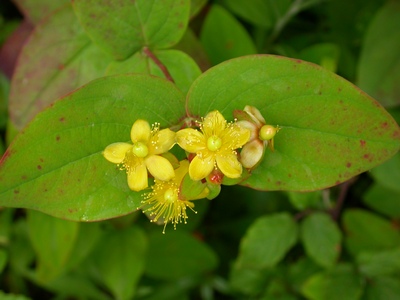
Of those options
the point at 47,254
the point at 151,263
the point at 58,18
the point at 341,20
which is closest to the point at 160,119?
the point at 58,18

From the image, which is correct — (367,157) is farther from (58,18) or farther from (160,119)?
(58,18)

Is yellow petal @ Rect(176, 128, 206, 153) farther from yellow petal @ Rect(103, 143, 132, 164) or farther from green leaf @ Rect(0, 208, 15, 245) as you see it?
green leaf @ Rect(0, 208, 15, 245)

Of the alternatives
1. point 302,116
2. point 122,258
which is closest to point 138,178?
point 302,116

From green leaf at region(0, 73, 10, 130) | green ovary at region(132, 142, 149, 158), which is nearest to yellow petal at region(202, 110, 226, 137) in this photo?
green ovary at region(132, 142, 149, 158)

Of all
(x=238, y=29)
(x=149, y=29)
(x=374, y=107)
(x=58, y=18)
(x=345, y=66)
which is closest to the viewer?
(x=374, y=107)

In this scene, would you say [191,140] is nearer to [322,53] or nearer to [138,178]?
[138,178]

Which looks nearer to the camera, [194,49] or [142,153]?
[142,153]

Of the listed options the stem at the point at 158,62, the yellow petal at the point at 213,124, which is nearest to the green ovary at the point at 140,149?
the yellow petal at the point at 213,124

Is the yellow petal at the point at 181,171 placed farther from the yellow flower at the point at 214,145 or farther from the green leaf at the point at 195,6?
the green leaf at the point at 195,6
